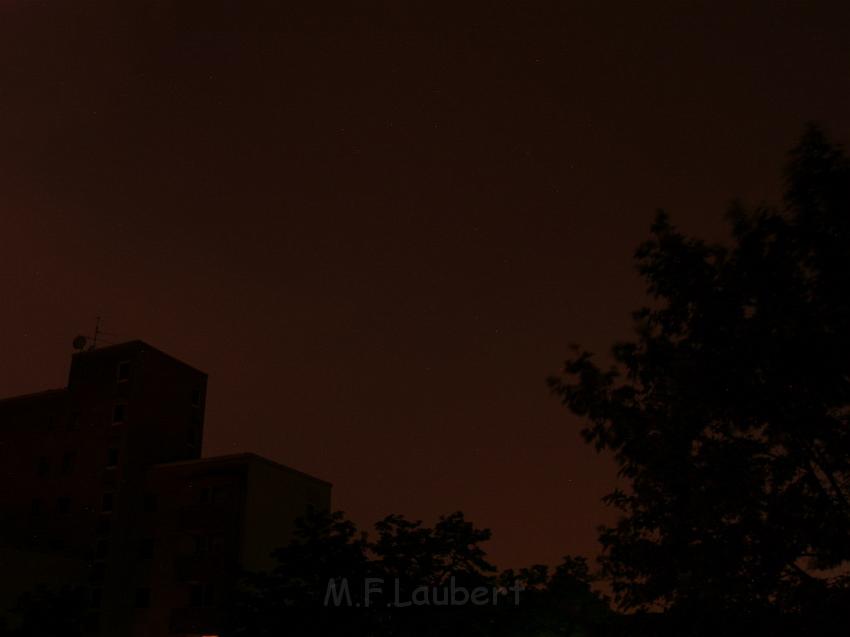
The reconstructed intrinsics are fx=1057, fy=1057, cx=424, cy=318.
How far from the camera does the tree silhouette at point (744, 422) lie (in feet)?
33.3

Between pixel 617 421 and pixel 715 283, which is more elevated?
pixel 715 283

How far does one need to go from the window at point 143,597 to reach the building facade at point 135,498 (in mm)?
77

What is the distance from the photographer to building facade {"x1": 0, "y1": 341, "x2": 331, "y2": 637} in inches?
1903

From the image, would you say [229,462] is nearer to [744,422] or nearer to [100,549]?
[100,549]

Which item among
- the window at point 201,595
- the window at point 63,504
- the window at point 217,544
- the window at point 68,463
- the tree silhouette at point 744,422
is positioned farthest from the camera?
the window at point 68,463

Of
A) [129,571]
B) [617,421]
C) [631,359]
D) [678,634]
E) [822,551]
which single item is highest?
[129,571]

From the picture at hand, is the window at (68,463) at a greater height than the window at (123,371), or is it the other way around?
the window at (123,371)

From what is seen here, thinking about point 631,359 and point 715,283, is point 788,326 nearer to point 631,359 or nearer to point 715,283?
point 715,283

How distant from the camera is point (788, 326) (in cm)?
1033

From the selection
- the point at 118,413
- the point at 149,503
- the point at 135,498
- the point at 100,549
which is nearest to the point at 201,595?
the point at 149,503

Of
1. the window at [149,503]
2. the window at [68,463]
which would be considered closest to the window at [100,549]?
the window at [149,503]

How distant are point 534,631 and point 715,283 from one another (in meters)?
26.4

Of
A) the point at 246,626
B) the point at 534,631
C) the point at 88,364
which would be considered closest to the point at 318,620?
the point at 246,626

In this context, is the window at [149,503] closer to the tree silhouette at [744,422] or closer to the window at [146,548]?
the window at [146,548]
